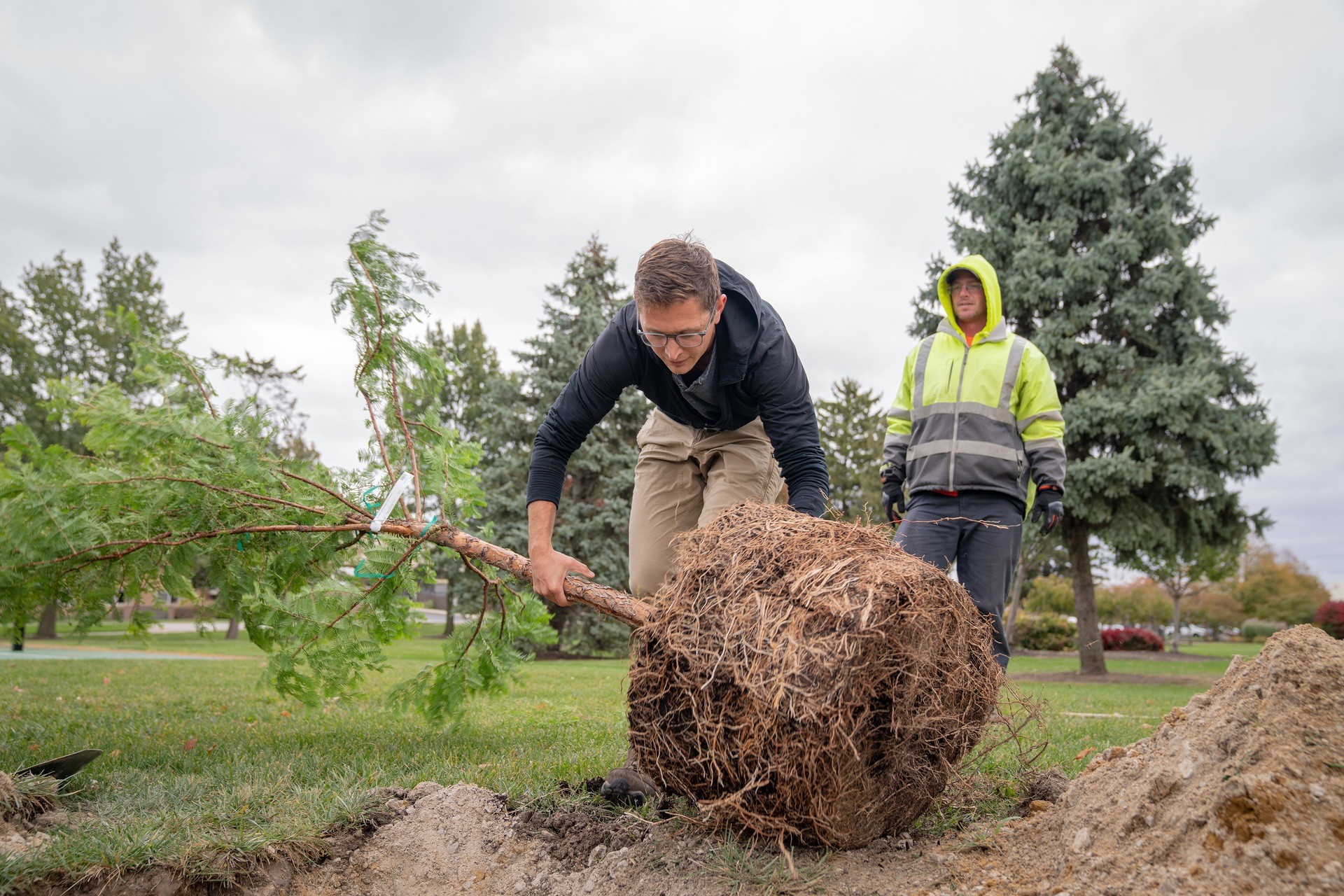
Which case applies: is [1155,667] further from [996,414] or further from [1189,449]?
[996,414]

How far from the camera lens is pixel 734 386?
383cm

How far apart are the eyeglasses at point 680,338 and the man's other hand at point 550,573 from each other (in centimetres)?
100

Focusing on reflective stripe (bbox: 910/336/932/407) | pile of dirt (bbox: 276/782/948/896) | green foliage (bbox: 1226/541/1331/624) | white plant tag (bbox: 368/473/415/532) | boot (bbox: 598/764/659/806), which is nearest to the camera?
pile of dirt (bbox: 276/782/948/896)

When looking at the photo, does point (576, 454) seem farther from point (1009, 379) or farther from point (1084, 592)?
point (1009, 379)

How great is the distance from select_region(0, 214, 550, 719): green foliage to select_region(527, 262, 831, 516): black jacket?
0.87 meters

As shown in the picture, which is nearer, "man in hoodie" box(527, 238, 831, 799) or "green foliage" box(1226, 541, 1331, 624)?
"man in hoodie" box(527, 238, 831, 799)

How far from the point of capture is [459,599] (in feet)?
64.6

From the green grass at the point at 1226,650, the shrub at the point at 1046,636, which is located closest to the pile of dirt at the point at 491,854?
the green grass at the point at 1226,650

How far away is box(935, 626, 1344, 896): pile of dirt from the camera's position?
2.07 meters

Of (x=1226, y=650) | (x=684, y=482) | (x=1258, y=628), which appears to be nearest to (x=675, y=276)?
(x=684, y=482)

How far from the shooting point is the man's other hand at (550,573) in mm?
3525

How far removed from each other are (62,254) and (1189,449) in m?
28.3

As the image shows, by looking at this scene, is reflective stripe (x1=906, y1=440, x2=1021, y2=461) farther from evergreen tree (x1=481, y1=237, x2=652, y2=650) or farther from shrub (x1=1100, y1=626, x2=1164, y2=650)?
shrub (x1=1100, y1=626, x2=1164, y2=650)

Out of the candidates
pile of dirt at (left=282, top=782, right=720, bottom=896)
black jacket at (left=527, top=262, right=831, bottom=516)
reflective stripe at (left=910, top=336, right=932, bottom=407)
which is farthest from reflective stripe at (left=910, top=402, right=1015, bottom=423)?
pile of dirt at (left=282, top=782, right=720, bottom=896)
